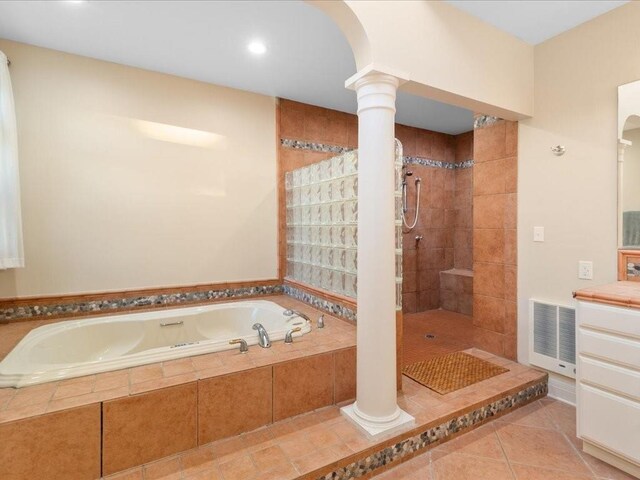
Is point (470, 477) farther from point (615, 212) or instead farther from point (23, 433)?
point (23, 433)

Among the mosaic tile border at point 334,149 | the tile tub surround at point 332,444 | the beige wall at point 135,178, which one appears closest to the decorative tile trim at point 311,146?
the mosaic tile border at point 334,149

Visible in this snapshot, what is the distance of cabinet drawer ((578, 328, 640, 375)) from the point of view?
146 cm

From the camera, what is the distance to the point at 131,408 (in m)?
1.43

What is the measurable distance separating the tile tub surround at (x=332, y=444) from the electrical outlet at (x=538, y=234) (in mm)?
983

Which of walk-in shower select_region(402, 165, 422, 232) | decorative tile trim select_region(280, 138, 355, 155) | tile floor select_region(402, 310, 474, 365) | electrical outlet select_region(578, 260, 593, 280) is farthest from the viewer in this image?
walk-in shower select_region(402, 165, 422, 232)

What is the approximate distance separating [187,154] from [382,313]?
7.17ft

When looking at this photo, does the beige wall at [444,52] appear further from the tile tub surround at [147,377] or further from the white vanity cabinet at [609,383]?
the tile tub surround at [147,377]

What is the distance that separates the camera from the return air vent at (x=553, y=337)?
7.04ft

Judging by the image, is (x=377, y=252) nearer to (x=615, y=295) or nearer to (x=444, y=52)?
(x=615, y=295)

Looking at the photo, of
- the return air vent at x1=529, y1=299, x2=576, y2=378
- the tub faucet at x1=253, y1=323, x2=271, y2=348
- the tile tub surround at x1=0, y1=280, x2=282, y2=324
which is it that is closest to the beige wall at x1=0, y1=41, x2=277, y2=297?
the tile tub surround at x1=0, y1=280, x2=282, y2=324

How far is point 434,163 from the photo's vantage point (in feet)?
14.3

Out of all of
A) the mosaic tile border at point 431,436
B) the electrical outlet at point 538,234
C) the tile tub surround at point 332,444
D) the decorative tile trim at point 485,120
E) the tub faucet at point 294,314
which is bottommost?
the mosaic tile border at point 431,436

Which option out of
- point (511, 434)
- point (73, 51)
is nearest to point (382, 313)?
point (511, 434)

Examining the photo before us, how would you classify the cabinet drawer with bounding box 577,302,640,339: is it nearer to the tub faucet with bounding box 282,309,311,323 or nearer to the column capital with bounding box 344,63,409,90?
the column capital with bounding box 344,63,409,90
